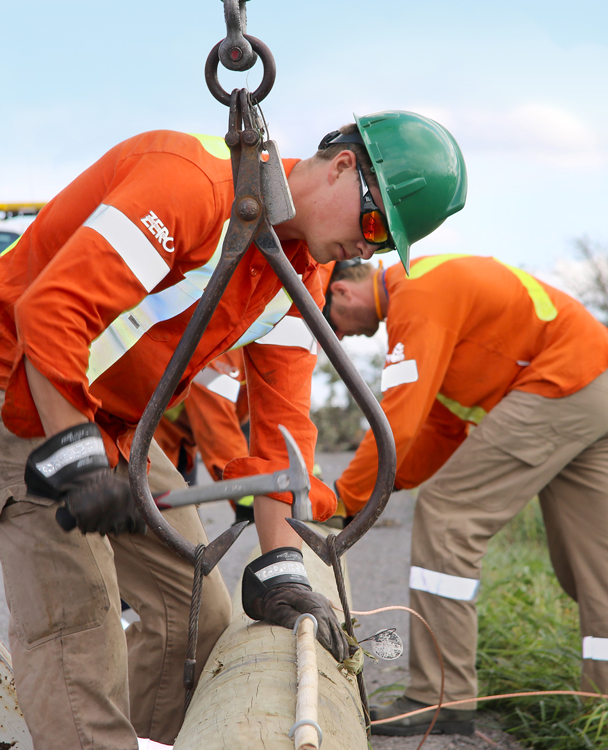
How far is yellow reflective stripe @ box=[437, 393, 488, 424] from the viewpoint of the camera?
148 inches

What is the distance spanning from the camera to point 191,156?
5.62 feet

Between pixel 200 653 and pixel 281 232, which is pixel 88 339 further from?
pixel 200 653

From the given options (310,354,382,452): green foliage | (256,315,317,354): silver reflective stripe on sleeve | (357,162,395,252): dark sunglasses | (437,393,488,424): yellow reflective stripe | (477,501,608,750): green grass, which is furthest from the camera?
(310,354,382,452): green foliage

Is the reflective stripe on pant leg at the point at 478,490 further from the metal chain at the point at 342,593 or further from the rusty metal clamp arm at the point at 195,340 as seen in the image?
the rusty metal clamp arm at the point at 195,340

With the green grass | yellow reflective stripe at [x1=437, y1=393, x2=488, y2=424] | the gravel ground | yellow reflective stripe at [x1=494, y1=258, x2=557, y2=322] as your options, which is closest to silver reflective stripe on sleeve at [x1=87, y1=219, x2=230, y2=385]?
the gravel ground

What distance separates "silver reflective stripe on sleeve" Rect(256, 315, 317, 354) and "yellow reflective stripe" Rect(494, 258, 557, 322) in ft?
5.20

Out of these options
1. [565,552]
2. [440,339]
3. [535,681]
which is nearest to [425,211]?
[440,339]

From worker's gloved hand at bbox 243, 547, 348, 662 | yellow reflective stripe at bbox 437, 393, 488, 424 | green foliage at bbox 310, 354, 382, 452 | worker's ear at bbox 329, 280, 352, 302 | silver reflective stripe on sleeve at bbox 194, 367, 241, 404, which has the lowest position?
green foliage at bbox 310, 354, 382, 452

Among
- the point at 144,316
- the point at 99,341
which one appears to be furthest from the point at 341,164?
the point at 99,341

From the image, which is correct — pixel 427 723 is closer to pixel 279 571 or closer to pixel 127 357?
pixel 279 571

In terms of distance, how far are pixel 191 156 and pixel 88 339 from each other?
0.50 meters

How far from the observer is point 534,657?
366 centimetres

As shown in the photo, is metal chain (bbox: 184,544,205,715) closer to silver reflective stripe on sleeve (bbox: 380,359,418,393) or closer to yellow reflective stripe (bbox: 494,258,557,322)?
silver reflective stripe on sleeve (bbox: 380,359,418,393)

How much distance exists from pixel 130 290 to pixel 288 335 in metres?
0.78
